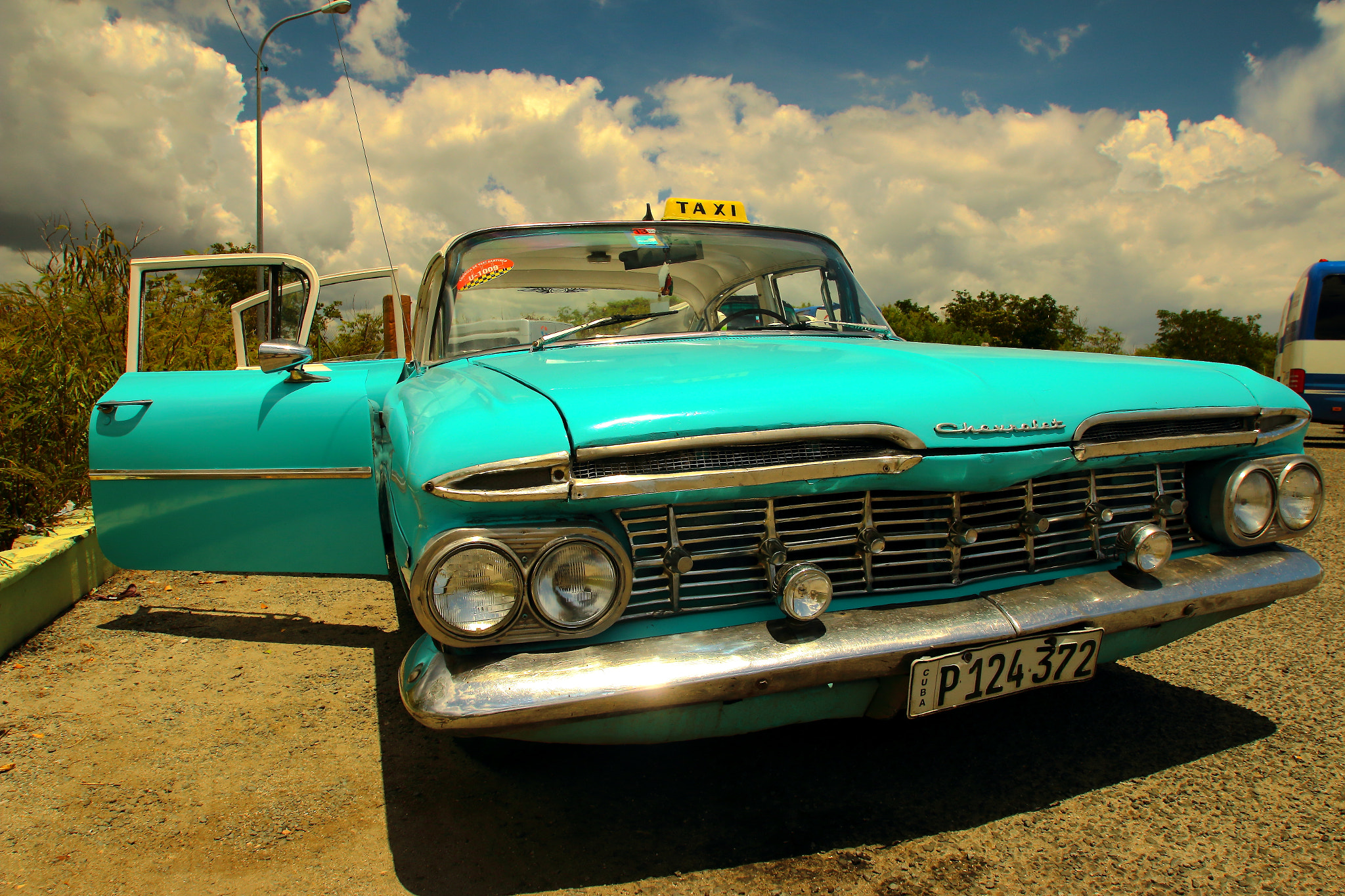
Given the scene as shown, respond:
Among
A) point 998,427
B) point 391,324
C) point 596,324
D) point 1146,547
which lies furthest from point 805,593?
point 391,324

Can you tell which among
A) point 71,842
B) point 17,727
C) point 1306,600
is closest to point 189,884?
point 71,842

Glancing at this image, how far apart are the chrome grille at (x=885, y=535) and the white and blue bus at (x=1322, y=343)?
466 inches

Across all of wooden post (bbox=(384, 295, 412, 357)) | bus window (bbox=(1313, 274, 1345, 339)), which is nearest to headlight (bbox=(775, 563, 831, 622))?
wooden post (bbox=(384, 295, 412, 357))

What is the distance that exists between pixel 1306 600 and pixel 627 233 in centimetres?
343

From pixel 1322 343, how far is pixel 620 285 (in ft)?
41.5

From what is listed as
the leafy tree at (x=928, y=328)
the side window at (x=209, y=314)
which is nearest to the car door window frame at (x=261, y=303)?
the side window at (x=209, y=314)

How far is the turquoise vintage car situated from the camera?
4.93ft

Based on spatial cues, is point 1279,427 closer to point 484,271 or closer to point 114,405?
point 484,271

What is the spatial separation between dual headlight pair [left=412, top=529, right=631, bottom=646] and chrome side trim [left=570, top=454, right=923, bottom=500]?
10 centimetres

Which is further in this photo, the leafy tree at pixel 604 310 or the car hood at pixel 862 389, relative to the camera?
the leafy tree at pixel 604 310

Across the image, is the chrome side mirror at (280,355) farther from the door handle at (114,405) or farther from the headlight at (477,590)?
the headlight at (477,590)

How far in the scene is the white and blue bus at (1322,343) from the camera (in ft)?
36.0

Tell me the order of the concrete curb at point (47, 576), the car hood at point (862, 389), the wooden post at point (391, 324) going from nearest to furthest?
1. the car hood at point (862, 389)
2. the concrete curb at point (47, 576)
3. the wooden post at point (391, 324)

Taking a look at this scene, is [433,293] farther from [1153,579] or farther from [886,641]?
[1153,579]
